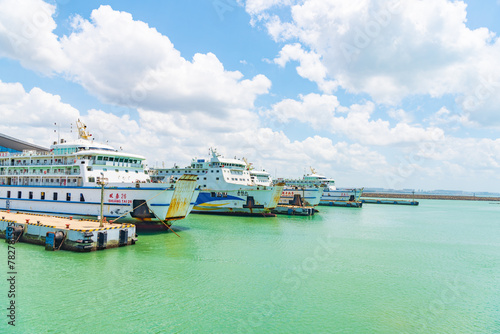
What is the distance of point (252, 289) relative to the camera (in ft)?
43.0

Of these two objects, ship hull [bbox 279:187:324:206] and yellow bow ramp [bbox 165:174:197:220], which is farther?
ship hull [bbox 279:187:324:206]

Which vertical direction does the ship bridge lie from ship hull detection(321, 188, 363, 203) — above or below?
above

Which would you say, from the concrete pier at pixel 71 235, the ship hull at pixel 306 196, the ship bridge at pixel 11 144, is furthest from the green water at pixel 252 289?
the ship bridge at pixel 11 144

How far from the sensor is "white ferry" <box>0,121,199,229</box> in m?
25.4

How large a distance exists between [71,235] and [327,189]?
6699 centimetres

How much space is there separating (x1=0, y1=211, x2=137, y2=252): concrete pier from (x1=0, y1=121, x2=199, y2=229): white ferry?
4026 mm

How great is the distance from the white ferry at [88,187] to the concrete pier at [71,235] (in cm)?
403

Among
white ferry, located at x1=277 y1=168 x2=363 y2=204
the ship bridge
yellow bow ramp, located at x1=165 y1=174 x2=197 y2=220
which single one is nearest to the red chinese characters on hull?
yellow bow ramp, located at x1=165 y1=174 x2=197 y2=220

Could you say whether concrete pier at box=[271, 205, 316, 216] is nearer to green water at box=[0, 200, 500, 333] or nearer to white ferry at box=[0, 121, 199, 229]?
white ferry at box=[0, 121, 199, 229]

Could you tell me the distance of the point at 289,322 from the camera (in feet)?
34.0

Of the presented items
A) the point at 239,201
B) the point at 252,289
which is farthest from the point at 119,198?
the point at 239,201

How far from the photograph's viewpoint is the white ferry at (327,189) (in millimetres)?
73912

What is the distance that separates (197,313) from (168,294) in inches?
81.3

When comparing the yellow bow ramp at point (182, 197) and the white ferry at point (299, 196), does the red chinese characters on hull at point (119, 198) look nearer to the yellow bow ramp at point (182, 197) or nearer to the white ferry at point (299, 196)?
the yellow bow ramp at point (182, 197)
